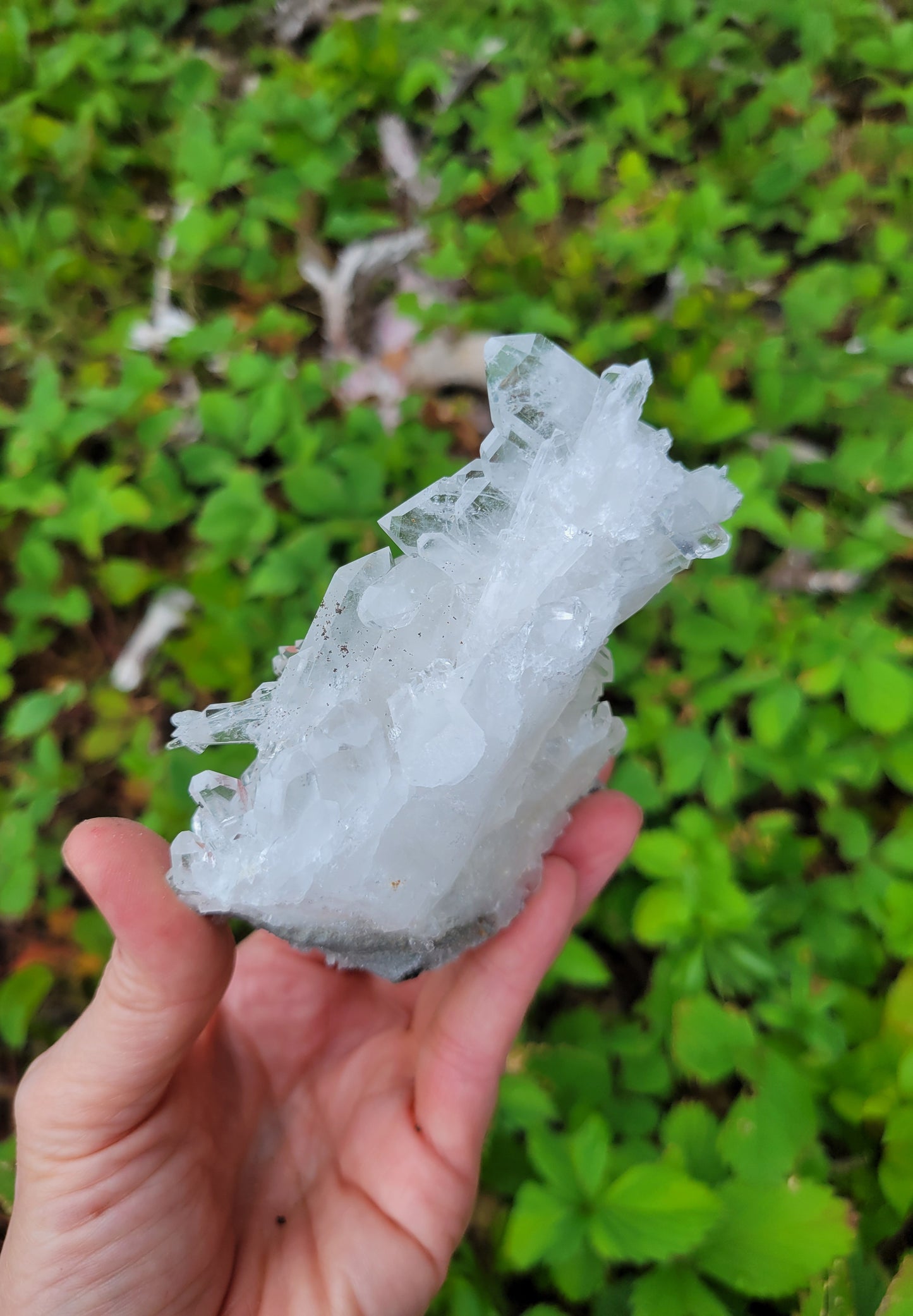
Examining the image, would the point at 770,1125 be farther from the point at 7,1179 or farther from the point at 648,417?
the point at 648,417

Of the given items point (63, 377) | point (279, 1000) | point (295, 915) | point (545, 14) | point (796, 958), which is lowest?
point (796, 958)

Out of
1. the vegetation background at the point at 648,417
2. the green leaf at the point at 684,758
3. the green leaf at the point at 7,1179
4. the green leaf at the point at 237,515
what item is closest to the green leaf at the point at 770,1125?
the vegetation background at the point at 648,417

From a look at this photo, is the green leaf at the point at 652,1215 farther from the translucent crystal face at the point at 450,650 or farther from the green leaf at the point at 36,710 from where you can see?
the green leaf at the point at 36,710

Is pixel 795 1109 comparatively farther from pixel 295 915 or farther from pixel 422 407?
pixel 422 407

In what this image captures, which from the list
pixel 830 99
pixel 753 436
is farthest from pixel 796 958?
pixel 830 99

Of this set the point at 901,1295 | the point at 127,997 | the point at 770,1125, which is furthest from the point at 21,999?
the point at 901,1295
